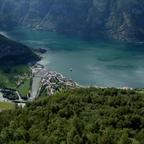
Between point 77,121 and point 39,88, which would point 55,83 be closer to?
point 39,88

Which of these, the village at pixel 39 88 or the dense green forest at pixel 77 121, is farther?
the village at pixel 39 88

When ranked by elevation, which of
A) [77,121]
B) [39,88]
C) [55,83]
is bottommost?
[39,88]

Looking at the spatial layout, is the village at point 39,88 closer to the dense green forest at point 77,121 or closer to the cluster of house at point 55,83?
the cluster of house at point 55,83

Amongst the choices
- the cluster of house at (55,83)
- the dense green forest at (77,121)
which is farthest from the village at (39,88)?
the dense green forest at (77,121)

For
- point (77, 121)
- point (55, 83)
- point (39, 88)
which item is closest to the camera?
point (77, 121)

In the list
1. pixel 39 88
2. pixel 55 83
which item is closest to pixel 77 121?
pixel 39 88

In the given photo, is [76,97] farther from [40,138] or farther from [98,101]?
[40,138]

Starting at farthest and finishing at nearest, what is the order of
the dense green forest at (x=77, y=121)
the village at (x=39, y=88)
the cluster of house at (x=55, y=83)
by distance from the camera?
the cluster of house at (x=55, y=83), the village at (x=39, y=88), the dense green forest at (x=77, y=121)

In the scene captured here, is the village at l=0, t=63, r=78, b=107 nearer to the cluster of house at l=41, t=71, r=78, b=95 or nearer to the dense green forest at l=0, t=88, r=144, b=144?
the cluster of house at l=41, t=71, r=78, b=95
